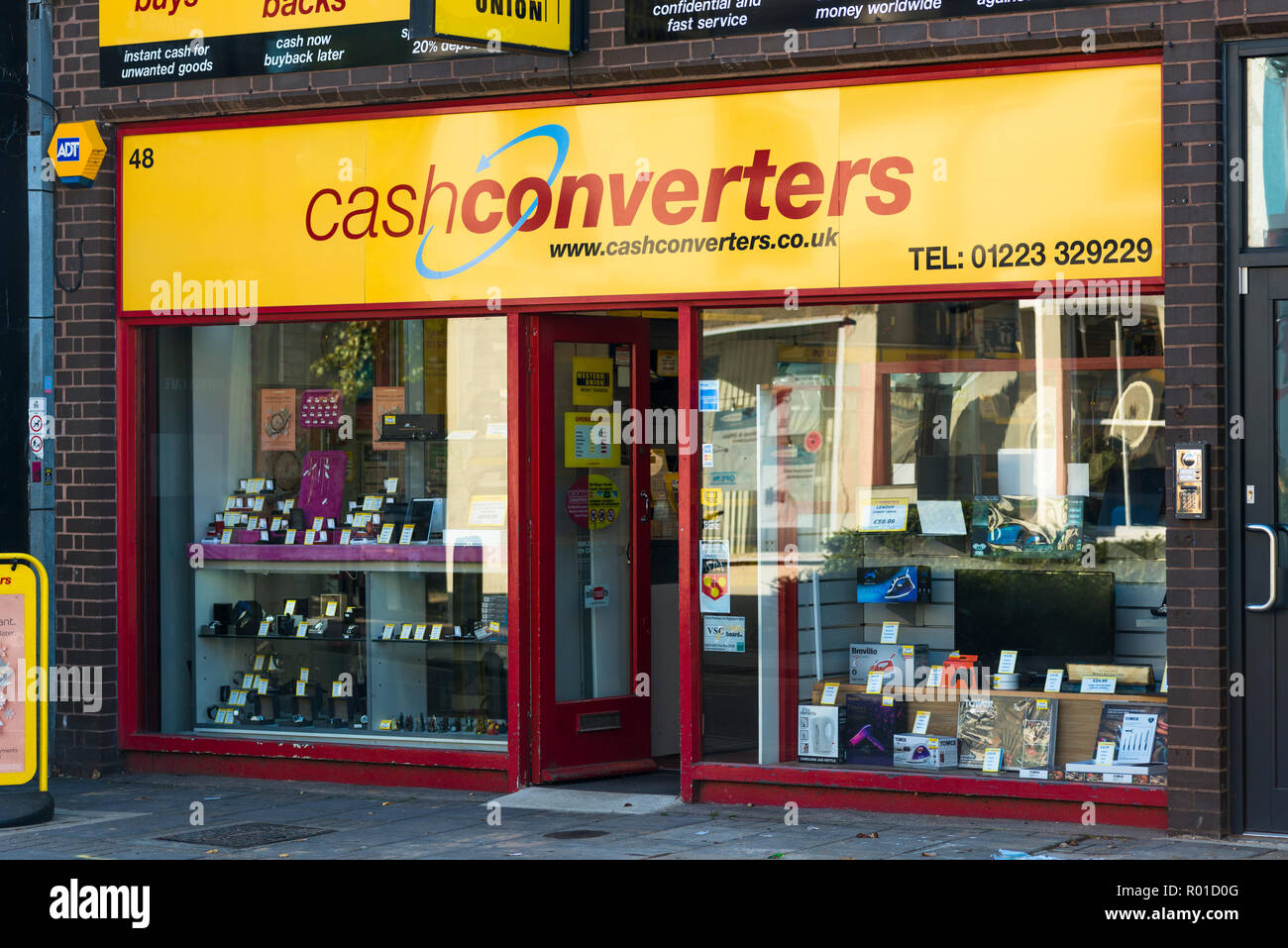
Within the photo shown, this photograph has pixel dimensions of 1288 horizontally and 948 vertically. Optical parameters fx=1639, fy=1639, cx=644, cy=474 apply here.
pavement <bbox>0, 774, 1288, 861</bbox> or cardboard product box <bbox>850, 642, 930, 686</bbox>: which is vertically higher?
cardboard product box <bbox>850, 642, 930, 686</bbox>

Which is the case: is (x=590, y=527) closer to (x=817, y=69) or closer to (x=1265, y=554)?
(x=817, y=69)

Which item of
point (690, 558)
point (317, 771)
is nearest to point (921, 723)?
point (690, 558)

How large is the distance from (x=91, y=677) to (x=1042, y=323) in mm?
6155

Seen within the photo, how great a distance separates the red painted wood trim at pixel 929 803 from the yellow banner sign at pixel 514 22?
4097mm

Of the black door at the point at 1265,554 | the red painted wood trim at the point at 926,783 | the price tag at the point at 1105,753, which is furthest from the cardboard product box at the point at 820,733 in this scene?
the black door at the point at 1265,554

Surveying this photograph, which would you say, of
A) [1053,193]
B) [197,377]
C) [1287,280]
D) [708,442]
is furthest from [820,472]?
[197,377]

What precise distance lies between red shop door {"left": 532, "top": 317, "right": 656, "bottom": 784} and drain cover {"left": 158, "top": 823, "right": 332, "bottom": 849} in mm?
1587

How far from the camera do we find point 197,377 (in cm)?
1050

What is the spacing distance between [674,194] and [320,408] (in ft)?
8.93

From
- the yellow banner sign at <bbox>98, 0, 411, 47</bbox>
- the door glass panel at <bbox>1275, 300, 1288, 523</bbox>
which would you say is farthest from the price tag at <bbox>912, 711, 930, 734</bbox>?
the yellow banner sign at <bbox>98, 0, 411, 47</bbox>

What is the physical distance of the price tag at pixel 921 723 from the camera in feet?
28.4

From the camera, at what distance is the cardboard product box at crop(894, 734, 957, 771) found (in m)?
8.52

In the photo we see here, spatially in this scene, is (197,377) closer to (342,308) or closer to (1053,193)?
(342,308)

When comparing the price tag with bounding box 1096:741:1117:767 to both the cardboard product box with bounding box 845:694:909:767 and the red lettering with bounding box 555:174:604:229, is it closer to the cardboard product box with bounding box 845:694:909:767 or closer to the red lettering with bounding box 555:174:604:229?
the cardboard product box with bounding box 845:694:909:767
